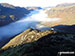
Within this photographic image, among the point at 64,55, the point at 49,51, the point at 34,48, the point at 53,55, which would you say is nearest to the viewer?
the point at 64,55

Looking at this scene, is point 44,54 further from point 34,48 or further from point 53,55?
point 34,48

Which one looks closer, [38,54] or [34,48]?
[38,54]

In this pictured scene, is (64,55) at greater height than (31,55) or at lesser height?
greater

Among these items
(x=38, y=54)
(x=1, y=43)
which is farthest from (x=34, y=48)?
(x=1, y=43)

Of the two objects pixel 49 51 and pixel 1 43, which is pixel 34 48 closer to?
pixel 49 51

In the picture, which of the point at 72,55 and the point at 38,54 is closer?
the point at 72,55

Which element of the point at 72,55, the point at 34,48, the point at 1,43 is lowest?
A: the point at 1,43

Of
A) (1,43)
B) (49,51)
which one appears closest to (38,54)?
(49,51)

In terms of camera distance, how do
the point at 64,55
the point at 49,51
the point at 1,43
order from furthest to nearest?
the point at 1,43
the point at 49,51
the point at 64,55

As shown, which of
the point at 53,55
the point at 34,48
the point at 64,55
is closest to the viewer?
the point at 64,55
